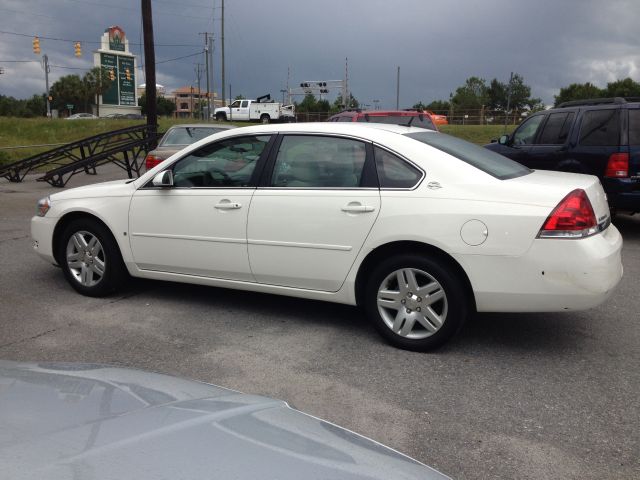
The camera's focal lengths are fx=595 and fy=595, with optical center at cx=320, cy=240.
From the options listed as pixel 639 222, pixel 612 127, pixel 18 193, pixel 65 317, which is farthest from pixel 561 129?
pixel 18 193

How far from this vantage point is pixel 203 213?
4.87 meters

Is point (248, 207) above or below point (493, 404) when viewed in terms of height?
above

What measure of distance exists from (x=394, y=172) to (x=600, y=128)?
5.42 m

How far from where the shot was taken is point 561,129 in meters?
8.91

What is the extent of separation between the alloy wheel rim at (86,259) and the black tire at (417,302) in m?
2.62

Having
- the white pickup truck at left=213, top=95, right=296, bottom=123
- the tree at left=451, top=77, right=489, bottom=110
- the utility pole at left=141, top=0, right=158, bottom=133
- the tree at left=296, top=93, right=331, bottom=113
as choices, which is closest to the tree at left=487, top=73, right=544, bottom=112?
the tree at left=451, top=77, right=489, bottom=110

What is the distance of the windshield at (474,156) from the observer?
4316 millimetres

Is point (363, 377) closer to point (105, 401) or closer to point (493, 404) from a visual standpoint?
point (493, 404)

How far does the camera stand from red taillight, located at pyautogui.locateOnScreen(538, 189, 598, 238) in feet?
12.4

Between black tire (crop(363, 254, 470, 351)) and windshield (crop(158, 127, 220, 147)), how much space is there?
922 centimetres

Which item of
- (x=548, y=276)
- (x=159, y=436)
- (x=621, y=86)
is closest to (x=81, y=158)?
(x=548, y=276)

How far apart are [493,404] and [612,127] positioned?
6208 millimetres

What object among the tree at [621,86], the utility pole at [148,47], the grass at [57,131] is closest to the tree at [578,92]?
the tree at [621,86]

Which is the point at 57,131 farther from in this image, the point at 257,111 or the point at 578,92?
the point at 578,92
